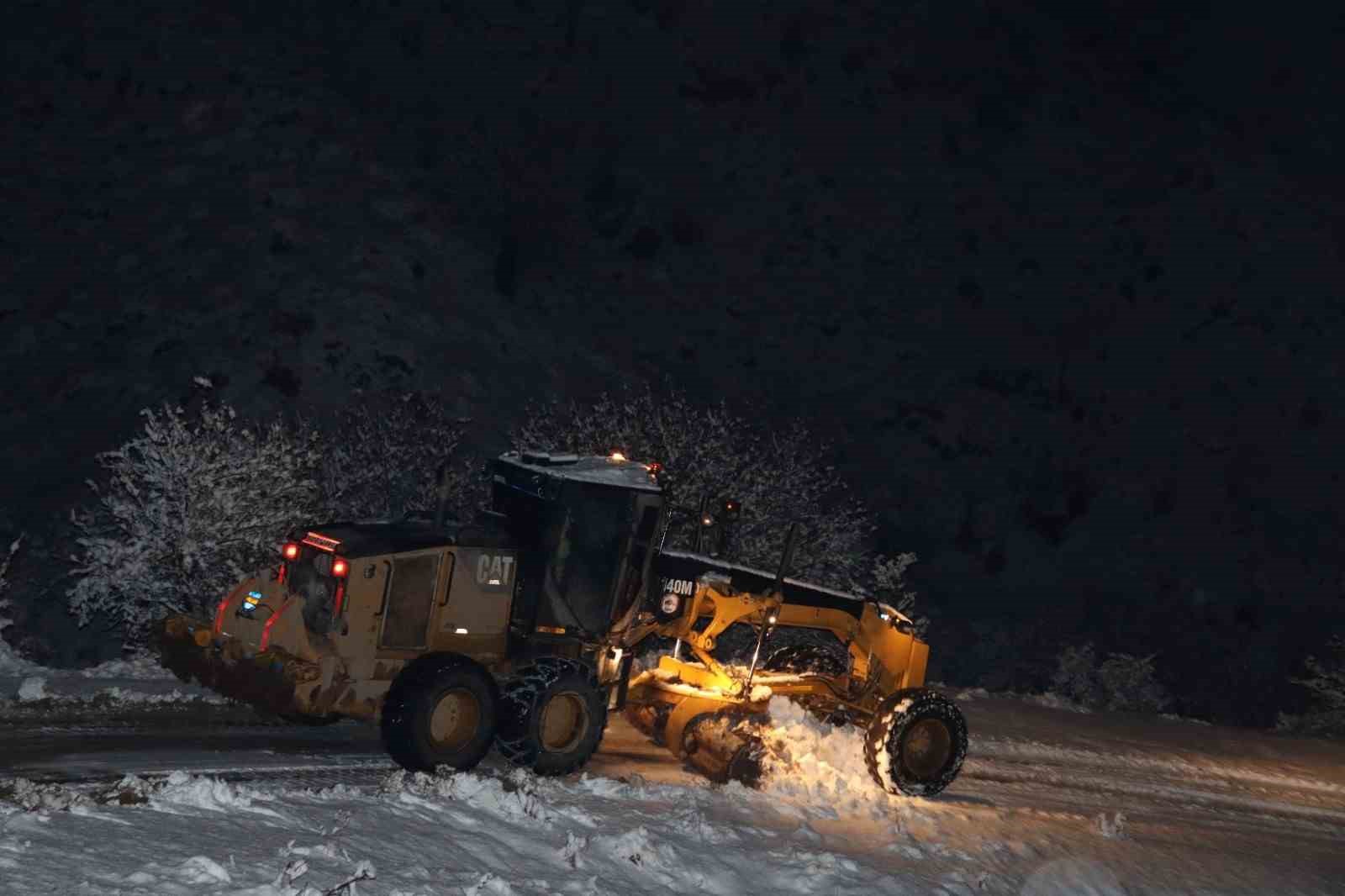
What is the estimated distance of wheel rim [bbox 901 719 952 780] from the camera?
1433 cm

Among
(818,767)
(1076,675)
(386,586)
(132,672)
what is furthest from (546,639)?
(1076,675)

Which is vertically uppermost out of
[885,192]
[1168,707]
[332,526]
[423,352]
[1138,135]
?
[1138,135]

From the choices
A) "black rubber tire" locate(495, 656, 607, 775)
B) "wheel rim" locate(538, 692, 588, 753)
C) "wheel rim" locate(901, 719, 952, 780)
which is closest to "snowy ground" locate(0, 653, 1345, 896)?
"wheel rim" locate(901, 719, 952, 780)

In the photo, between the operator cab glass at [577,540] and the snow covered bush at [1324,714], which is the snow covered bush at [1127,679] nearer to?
the snow covered bush at [1324,714]

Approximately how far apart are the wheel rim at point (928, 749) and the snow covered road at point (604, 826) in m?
0.32

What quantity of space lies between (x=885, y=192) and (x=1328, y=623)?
23334 mm

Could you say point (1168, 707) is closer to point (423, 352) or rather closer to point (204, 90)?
point (423, 352)

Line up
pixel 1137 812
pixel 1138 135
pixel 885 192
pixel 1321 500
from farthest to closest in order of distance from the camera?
1. pixel 1138 135
2. pixel 885 192
3. pixel 1321 500
4. pixel 1137 812

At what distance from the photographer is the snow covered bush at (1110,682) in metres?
29.4

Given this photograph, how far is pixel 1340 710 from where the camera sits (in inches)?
1102

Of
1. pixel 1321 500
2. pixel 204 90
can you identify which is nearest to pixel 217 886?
pixel 204 90

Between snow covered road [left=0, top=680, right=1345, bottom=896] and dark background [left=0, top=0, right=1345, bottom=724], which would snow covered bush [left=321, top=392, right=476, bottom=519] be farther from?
snow covered road [left=0, top=680, right=1345, bottom=896]

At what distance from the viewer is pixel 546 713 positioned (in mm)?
12633

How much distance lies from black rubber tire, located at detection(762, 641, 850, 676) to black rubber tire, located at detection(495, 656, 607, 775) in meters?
3.60
